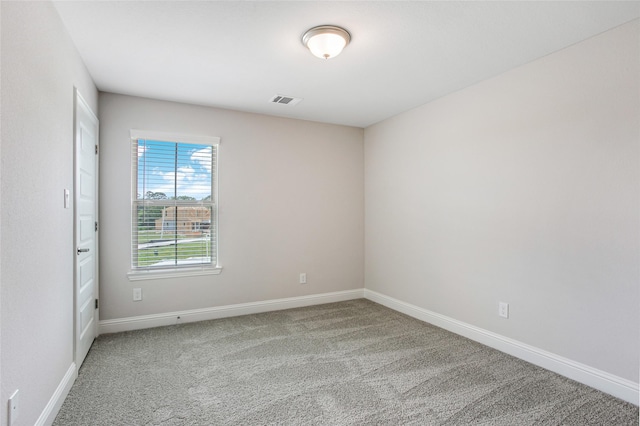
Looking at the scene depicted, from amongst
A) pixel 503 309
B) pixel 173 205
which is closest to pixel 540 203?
pixel 503 309

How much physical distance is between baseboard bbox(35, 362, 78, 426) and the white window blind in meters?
1.30

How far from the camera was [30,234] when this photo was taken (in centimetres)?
166

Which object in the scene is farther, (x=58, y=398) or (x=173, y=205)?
(x=173, y=205)

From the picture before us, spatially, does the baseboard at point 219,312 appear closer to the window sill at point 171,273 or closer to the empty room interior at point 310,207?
the empty room interior at point 310,207

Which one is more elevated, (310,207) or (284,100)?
(284,100)

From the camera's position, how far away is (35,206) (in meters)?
1.72

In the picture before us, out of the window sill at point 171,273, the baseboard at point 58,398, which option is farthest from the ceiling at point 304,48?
the baseboard at point 58,398

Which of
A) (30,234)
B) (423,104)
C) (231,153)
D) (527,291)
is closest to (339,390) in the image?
(527,291)

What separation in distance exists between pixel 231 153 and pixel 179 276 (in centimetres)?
150

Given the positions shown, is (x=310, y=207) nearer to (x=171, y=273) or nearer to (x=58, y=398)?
(x=171, y=273)

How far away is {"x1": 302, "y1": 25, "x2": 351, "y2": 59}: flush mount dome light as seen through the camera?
2.20m

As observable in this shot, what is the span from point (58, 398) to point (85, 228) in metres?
1.29

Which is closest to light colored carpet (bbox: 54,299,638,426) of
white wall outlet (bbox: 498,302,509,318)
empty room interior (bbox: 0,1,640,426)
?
empty room interior (bbox: 0,1,640,426)

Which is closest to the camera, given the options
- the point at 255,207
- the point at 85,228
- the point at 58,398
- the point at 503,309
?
the point at 58,398
